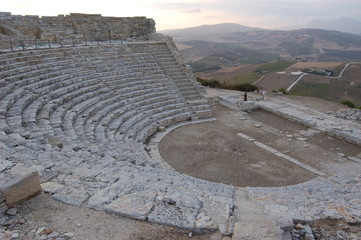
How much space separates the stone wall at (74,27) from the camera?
1543 centimetres

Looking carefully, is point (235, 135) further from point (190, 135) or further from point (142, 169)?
point (142, 169)

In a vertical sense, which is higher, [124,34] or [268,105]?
[124,34]

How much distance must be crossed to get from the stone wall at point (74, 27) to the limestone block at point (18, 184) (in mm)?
11497

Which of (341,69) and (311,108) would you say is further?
(341,69)

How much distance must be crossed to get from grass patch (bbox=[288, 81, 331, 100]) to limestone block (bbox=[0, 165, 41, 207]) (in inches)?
1298

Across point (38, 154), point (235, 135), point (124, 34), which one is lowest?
point (235, 135)

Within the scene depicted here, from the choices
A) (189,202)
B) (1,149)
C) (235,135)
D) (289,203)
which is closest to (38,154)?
(1,149)

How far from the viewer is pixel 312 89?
117 feet

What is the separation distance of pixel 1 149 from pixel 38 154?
66 centimetres

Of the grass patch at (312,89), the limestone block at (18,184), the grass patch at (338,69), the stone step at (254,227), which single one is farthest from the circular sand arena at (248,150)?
the grass patch at (338,69)

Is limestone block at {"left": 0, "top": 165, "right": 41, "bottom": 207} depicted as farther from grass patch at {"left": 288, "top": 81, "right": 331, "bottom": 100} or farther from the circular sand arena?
grass patch at {"left": 288, "top": 81, "right": 331, "bottom": 100}

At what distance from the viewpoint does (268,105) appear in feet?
49.5

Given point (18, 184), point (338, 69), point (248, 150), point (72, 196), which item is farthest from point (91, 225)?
point (338, 69)

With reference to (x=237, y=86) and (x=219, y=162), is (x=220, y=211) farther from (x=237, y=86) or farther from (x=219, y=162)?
(x=237, y=86)
